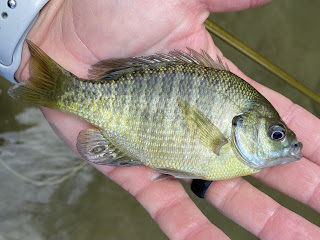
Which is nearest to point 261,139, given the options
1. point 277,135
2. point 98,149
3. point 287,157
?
point 277,135

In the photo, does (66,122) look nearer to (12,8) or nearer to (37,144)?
(12,8)

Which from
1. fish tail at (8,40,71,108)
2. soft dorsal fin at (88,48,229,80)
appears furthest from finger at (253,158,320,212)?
fish tail at (8,40,71,108)

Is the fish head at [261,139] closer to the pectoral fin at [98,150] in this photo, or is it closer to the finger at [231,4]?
the pectoral fin at [98,150]

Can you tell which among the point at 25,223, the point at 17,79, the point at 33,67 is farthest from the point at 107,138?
the point at 25,223

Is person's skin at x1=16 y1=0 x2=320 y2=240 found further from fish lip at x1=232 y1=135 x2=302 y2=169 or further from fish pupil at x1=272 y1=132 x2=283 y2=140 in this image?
fish pupil at x1=272 y1=132 x2=283 y2=140

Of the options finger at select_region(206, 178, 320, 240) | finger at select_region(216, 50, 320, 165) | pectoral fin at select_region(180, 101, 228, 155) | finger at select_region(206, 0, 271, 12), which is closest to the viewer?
pectoral fin at select_region(180, 101, 228, 155)
